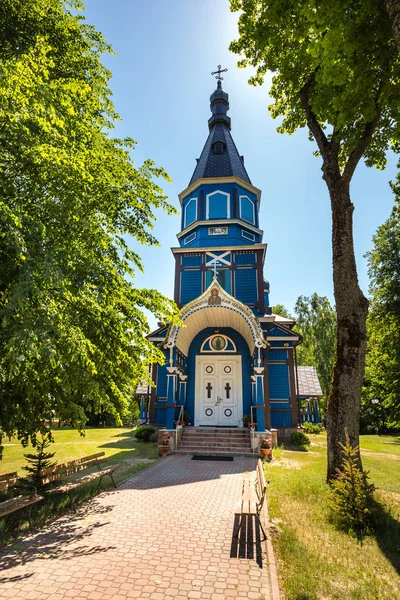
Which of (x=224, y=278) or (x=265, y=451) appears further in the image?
(x=224, y=278)

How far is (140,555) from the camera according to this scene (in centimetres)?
462

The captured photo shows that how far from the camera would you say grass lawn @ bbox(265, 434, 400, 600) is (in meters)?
3.79

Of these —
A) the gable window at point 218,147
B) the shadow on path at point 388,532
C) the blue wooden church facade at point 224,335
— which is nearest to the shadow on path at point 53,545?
the shadow on path at point 388,532

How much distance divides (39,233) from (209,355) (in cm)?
1200

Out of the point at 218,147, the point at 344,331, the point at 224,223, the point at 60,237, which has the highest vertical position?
the point at 218,147

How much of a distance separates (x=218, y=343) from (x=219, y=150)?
13.4 meters

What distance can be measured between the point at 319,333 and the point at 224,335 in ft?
86.2

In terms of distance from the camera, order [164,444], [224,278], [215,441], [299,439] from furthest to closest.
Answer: [224,278] < [299,439] < [215,441] < [164,444]

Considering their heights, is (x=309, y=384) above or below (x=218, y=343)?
below

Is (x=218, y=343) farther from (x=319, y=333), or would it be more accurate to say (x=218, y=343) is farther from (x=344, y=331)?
(x=319, y=333)

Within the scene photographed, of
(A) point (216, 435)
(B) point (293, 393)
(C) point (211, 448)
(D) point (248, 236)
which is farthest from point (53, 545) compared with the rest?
(D) point (248, 236)

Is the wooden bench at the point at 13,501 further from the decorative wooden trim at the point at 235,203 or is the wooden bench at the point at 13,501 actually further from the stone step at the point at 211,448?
the decorative wooden trim at the point at 235,203

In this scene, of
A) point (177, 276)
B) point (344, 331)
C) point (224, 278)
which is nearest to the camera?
point (344, 331)

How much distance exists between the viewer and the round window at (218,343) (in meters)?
15.8
